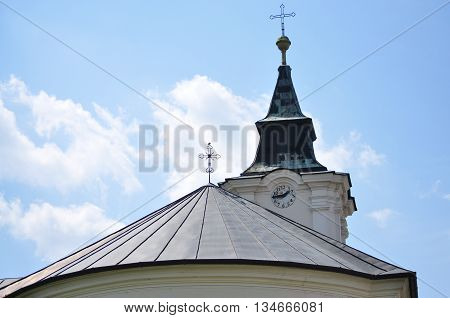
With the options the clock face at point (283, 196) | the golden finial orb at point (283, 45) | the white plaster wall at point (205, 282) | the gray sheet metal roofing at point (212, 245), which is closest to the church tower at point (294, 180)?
the clock face at point (283, 196)

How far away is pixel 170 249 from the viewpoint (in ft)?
53.8

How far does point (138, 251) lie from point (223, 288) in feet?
6.98

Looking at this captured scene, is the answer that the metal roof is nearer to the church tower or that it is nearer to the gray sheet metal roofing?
the gray sheet metal roofing

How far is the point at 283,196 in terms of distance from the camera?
1226 inches

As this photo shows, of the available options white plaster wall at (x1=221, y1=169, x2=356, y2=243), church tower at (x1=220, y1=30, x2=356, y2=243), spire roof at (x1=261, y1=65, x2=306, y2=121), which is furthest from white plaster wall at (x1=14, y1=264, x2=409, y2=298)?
spire roof at (x1=261, y1=65, x2=306, y2=121)

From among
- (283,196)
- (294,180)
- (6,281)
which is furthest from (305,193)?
(6,281)

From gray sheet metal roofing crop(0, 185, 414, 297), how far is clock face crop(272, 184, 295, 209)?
1092cm

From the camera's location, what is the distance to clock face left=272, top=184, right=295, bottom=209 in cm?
3108

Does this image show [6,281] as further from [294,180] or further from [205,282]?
[294,180]

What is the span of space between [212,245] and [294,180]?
15.0m
